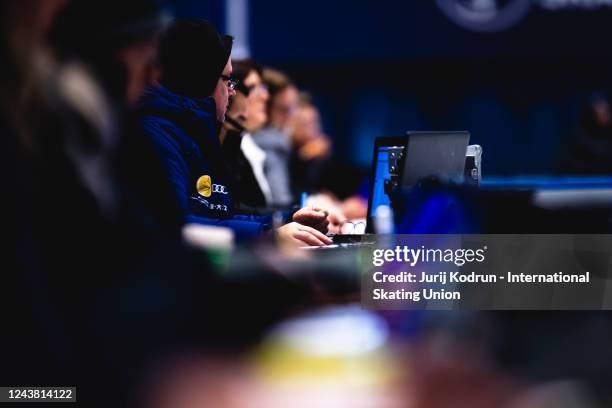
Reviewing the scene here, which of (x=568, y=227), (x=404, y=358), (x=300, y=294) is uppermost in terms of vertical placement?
(x=568, y=227)

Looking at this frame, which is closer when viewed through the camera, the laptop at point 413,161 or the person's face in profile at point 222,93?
the laptop at point 413,161

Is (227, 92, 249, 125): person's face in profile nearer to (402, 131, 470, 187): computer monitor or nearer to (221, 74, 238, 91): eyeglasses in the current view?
(221, 74, 238, 91): eyeglasses

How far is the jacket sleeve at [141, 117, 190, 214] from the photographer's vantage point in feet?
8.64

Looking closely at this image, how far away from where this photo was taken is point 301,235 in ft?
8.82

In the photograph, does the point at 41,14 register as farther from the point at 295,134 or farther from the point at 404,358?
the point at 295,134

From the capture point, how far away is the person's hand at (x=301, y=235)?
266cm

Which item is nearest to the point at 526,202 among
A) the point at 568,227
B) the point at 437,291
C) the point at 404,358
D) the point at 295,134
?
the point at 568,227

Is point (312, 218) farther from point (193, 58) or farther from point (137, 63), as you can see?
point (137, 63)

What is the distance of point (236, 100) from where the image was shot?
12.9 ft

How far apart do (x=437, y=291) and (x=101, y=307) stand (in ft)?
3.17

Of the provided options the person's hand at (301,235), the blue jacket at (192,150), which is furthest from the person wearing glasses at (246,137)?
the person's hand at (301,235)

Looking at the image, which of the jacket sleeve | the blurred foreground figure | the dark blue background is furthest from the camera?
the dark blue background

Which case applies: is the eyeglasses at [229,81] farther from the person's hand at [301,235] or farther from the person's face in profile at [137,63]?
the person's face in profile at [137,63]

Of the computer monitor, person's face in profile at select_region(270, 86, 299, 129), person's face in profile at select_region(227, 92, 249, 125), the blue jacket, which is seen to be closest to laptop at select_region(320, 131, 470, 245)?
the computer monitor
